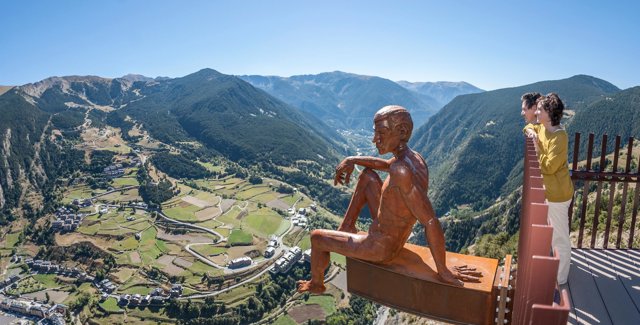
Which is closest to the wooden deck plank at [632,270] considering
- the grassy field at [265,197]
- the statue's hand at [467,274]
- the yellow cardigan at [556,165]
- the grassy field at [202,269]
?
the yellow cardigan at [556,165]

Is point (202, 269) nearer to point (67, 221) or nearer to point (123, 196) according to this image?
point (67, 221)

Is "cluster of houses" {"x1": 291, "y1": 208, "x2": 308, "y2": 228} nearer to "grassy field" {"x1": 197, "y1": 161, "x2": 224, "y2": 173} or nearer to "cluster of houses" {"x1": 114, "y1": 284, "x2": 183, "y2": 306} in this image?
"cluster of houses" {"x1": 114, "y1": 284, "x2": 183, "y2": 306}

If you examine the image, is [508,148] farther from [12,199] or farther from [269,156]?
[12,199]

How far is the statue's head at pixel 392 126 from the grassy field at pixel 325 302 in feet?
185

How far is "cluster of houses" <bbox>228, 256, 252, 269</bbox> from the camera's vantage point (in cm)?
6975

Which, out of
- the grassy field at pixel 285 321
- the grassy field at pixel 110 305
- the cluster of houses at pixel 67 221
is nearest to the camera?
the grassy field at pixel 285 321

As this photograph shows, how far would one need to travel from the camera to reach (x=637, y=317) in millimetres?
4449

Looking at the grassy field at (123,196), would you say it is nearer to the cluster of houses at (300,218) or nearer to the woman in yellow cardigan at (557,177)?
the cluster of houses at (300,218)

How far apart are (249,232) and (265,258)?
39.2 feet

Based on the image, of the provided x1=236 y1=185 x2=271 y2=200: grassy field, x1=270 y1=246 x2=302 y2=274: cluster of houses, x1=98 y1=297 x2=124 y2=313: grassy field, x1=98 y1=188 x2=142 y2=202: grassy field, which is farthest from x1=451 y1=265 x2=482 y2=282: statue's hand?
x1=98 y1=188 x2=142 y2=202: grassy field

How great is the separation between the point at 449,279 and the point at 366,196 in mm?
1630

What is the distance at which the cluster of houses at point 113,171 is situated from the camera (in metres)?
120

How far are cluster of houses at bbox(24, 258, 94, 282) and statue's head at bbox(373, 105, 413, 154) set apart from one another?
3049 inches

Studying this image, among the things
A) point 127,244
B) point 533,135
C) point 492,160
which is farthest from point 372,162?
point 492,160
